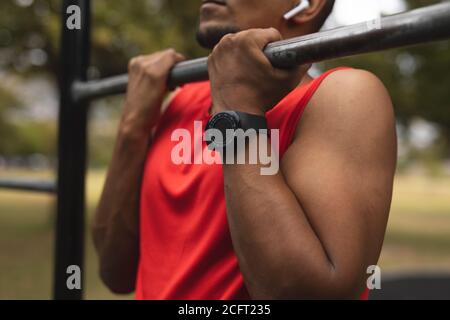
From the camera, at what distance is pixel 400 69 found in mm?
7875

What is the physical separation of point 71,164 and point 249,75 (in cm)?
60

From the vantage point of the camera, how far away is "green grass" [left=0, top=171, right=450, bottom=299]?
8.62 ft

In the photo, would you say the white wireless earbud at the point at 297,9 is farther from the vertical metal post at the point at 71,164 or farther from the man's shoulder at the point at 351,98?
the vertical metal post at the point at 71,164

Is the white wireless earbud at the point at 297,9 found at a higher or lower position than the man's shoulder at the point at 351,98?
higher

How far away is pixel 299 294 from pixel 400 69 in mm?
7628

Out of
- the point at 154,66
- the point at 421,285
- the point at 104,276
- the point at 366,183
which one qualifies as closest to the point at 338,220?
the point at 366,183

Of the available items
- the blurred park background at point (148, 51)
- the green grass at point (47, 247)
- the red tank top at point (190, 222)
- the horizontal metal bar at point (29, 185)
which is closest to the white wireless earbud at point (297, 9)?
the red tank top at point (190, 222)

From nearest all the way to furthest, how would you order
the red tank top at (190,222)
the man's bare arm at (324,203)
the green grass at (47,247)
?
the man's bare arm at (324,203), the red tank top at (190,222), the green grass at (47,247)

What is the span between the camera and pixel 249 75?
0.77 meters

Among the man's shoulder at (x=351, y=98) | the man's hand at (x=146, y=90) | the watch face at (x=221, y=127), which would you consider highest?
the man's hand at (x=146, y=90)

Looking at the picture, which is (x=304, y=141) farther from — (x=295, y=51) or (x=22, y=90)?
(x=22, y=90)

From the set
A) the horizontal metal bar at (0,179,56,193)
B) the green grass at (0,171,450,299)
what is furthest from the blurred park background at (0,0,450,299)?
the horizontal metal bar at (0,179,56,193)

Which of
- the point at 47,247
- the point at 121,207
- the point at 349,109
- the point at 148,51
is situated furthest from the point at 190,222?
the point at 148,51

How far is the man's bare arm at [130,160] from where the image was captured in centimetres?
112
